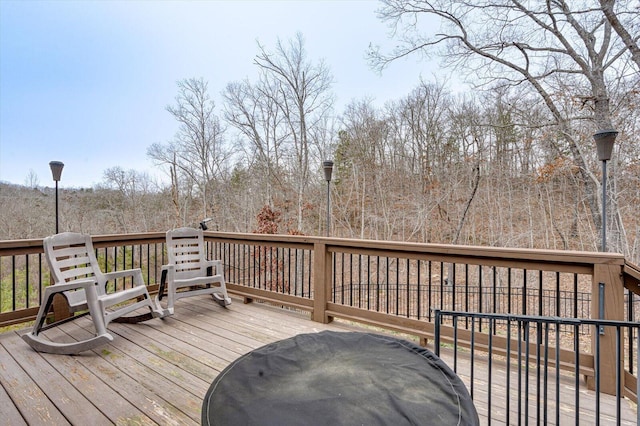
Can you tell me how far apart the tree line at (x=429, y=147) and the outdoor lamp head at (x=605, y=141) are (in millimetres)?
4063

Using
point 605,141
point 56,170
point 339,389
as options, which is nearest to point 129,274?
point 56,170

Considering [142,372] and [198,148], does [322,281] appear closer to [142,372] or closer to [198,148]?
[142,372]

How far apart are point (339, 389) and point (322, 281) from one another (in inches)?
88.2

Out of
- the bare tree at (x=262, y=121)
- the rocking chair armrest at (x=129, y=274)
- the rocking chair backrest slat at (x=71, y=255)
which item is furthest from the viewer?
the bare tree at (x=262, y=121)

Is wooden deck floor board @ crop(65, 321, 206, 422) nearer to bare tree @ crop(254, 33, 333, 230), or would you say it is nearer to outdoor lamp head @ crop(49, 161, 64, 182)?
outdoor lamp head @ crop(49, 161, 64, 182)

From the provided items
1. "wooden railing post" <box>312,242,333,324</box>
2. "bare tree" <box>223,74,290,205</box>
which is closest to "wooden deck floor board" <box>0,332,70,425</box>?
"wooden railing post" <box>312,242,333,324</box>

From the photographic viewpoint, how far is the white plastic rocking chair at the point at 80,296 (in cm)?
257

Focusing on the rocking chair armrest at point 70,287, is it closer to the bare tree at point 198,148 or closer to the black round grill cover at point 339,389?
the black round grill cover at point 339,389

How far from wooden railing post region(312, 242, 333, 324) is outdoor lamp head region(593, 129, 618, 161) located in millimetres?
3741

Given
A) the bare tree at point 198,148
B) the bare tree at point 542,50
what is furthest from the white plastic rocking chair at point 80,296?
the bare tree at point 198,148

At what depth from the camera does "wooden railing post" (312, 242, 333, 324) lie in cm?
331

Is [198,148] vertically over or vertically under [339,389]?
over

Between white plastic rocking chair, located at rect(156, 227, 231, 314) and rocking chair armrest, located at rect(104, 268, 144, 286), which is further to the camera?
white plastic rocking chair, located at rect(156, 227, 231, 314)

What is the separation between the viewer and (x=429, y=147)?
10109mm
